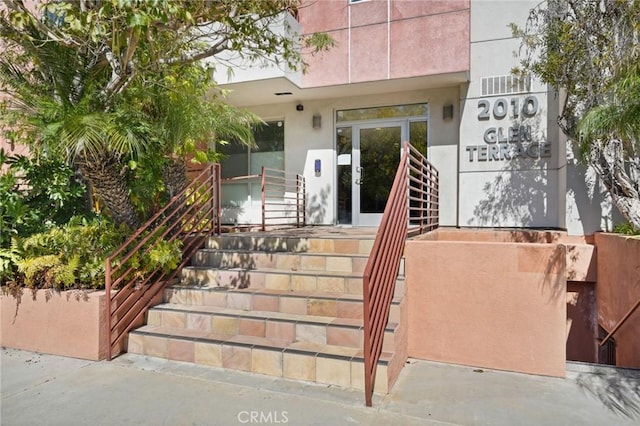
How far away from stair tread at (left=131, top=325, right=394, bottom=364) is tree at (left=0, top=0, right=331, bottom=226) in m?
1.72

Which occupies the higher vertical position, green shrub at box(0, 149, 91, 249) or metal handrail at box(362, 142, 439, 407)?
green shrub at box(0, 149, 91, 249)

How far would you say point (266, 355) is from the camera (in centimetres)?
376

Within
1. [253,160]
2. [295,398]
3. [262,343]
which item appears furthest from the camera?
[253,160]

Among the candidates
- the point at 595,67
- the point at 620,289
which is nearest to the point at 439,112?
the point at 595,67

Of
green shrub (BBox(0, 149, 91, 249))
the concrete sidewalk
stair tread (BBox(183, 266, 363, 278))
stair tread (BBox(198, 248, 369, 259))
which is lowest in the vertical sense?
the concrete sidewalk

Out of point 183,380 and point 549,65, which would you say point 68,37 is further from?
point 549,65

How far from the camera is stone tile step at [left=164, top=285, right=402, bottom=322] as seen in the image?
411 cm

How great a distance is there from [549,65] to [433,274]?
357 centimetres

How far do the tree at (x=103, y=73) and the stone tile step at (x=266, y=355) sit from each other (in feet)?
6.24

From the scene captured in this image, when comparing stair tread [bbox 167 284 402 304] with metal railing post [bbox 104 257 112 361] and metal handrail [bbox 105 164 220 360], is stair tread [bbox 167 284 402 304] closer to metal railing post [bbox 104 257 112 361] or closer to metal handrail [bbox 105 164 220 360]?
metal handrail [bbox 105 164 220 360]

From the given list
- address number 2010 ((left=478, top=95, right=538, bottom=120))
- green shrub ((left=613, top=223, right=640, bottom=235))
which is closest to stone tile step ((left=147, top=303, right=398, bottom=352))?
green shrub ((left=613, top=223, right=640, bottom=235))

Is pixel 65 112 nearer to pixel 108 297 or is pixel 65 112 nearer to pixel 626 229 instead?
pixel 108 297

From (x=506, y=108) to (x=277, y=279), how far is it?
5267mm

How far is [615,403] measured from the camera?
10.5 ft
